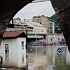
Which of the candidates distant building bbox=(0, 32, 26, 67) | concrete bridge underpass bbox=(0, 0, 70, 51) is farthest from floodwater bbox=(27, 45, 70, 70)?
concrete bridge underpass bbox=(0, 0, 70, 51)

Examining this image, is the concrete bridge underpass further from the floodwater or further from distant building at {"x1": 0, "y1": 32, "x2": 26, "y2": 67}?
distant building at {"x1": 0, "y1": 32, "x2": 26, "y2": 67}

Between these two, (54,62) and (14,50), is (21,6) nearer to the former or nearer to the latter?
(14,50)

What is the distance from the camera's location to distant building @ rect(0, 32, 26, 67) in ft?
32.3

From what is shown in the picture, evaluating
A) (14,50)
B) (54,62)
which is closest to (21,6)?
(14,50)

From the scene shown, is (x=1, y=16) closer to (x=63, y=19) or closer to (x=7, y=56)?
(x=63, y=19)

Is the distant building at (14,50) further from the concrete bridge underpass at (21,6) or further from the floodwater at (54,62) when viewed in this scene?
the concrete bridge underpass at (21,6)

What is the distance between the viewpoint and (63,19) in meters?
1.21

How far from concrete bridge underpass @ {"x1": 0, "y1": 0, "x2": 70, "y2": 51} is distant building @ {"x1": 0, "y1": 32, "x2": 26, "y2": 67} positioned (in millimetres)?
8149

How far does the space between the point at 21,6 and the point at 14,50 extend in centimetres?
860

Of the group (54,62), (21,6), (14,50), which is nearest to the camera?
(21,6)

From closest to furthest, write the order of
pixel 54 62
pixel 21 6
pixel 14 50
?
1. pixel 21 6
2. pixel 14 50
3. pixel 54 62

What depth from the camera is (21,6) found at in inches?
64.3

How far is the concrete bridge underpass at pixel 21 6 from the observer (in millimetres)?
1193

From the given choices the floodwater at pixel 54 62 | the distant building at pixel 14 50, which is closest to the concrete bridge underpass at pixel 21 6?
the floodwater at pixel 54 62
